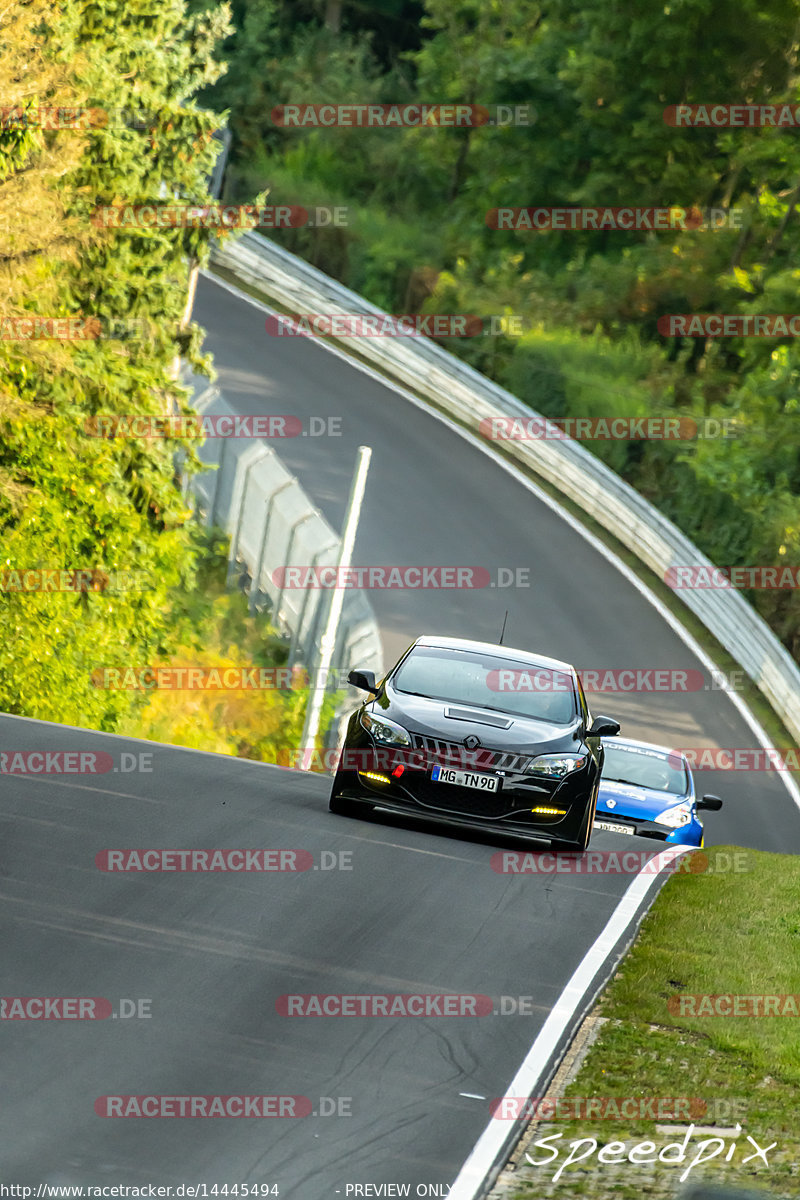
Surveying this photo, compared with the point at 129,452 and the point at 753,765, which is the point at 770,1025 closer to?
the point at 129,452

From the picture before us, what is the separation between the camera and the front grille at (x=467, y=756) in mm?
12656

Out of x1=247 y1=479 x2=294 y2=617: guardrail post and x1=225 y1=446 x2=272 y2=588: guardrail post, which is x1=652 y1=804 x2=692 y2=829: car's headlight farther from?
x1=225 y1=446 x2=272 y2=588: guardrail post

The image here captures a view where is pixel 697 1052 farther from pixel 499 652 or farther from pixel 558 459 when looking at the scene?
pixel 558 459

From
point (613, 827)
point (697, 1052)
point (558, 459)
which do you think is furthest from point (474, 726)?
point (558, 459)

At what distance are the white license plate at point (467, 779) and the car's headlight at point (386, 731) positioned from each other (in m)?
0.37

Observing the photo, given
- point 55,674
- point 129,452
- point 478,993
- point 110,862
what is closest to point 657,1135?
point 478,993

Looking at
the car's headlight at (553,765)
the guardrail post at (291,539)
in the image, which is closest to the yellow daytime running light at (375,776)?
the car's headlight at (553,765)

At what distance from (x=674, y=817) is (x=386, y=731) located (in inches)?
279

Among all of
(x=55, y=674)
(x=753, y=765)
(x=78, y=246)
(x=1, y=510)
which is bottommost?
(x=753, y=765)

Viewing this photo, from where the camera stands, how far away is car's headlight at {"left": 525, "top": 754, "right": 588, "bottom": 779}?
12727 millimetres

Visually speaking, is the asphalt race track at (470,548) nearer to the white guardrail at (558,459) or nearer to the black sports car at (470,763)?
the white guardrail at (558,459)

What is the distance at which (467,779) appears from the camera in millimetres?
12664

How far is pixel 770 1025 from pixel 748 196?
49.4m

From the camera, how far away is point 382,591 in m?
35.8
